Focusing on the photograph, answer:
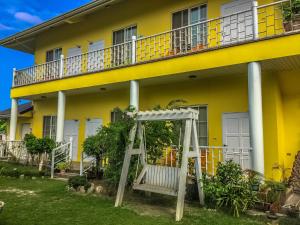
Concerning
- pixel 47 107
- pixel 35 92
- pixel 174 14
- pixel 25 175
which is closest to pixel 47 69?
pixel 35 92

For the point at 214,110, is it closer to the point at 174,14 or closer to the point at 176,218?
the point at 174,14

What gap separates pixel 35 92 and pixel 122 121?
8.64 m

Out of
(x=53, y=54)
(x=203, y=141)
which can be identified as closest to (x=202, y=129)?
(x=203, y=141)

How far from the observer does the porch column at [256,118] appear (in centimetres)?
724

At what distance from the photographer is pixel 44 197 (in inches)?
305

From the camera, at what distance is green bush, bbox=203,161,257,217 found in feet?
20.4

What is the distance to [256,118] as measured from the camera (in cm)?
741

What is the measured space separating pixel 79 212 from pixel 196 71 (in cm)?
528

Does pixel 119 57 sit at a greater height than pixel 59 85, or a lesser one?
greater

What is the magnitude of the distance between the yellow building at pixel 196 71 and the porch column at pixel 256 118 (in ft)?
0.08

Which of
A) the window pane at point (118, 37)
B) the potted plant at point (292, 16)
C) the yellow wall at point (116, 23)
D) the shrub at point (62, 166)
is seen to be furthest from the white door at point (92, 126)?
the potted plant at point (292, 16)

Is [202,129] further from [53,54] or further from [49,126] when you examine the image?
[53,54]

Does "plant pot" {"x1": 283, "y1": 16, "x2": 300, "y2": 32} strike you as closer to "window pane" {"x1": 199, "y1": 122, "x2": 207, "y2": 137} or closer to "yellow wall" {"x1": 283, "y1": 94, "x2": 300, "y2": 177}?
"yellow wall" {"x1": 283, "y1": 94, "x2": 300, "y2": 177}

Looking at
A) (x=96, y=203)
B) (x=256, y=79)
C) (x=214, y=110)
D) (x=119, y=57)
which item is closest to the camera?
(x=96, y=203)
